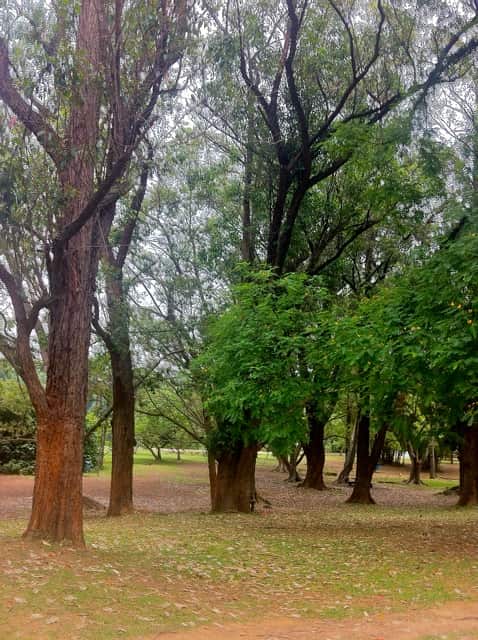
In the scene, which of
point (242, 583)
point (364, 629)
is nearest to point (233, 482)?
point (242, 583)

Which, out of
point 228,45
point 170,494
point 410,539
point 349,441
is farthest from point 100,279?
point 349,441

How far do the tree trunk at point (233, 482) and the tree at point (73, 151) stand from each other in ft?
27.9

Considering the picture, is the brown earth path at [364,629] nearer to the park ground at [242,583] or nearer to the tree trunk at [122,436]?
the park ground at [242,583]

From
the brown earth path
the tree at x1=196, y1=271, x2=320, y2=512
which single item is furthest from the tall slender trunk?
the brown earth path

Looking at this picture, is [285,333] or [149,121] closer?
[149,121]

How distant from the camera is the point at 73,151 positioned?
25.7ft

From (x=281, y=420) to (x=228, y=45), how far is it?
25.1 feet

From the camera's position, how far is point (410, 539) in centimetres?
1206

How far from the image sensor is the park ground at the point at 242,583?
552cm

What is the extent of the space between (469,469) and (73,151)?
18.0m

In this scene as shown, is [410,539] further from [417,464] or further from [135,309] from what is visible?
[417,464]

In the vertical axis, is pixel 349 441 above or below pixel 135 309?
below

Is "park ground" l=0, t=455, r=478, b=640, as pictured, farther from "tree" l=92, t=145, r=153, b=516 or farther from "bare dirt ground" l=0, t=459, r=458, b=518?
"bare dirt ground" l=0, t=459, r=458, b=518

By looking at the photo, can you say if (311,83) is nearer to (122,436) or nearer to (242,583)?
(122,436)
